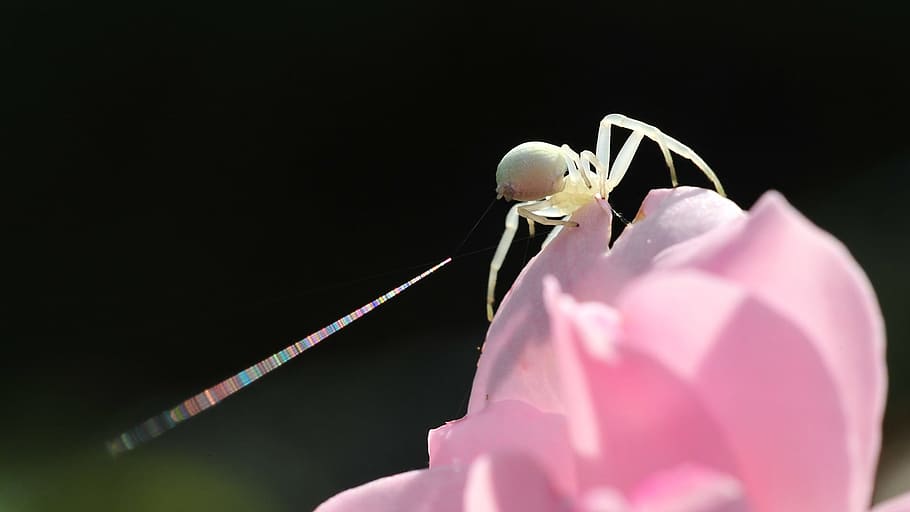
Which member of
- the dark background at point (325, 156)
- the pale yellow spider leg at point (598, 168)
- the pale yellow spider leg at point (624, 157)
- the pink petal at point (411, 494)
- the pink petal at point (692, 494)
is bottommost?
the dark background at point (325, 156)

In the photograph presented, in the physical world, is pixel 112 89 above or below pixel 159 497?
above

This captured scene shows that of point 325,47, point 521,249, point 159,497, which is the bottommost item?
point 159,497

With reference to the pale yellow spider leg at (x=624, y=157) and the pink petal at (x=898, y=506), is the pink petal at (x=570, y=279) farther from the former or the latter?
the pale yellow spider leg at (x=624, y=157)

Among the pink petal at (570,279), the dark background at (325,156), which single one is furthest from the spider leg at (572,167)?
the dark background at (325,156)

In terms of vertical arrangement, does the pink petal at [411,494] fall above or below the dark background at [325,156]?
above

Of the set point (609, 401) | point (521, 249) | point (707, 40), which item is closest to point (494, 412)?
point (609, 401)

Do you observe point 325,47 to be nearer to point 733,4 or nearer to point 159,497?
point 733,4

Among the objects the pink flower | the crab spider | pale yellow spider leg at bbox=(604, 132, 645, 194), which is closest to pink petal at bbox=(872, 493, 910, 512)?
the pink flower
